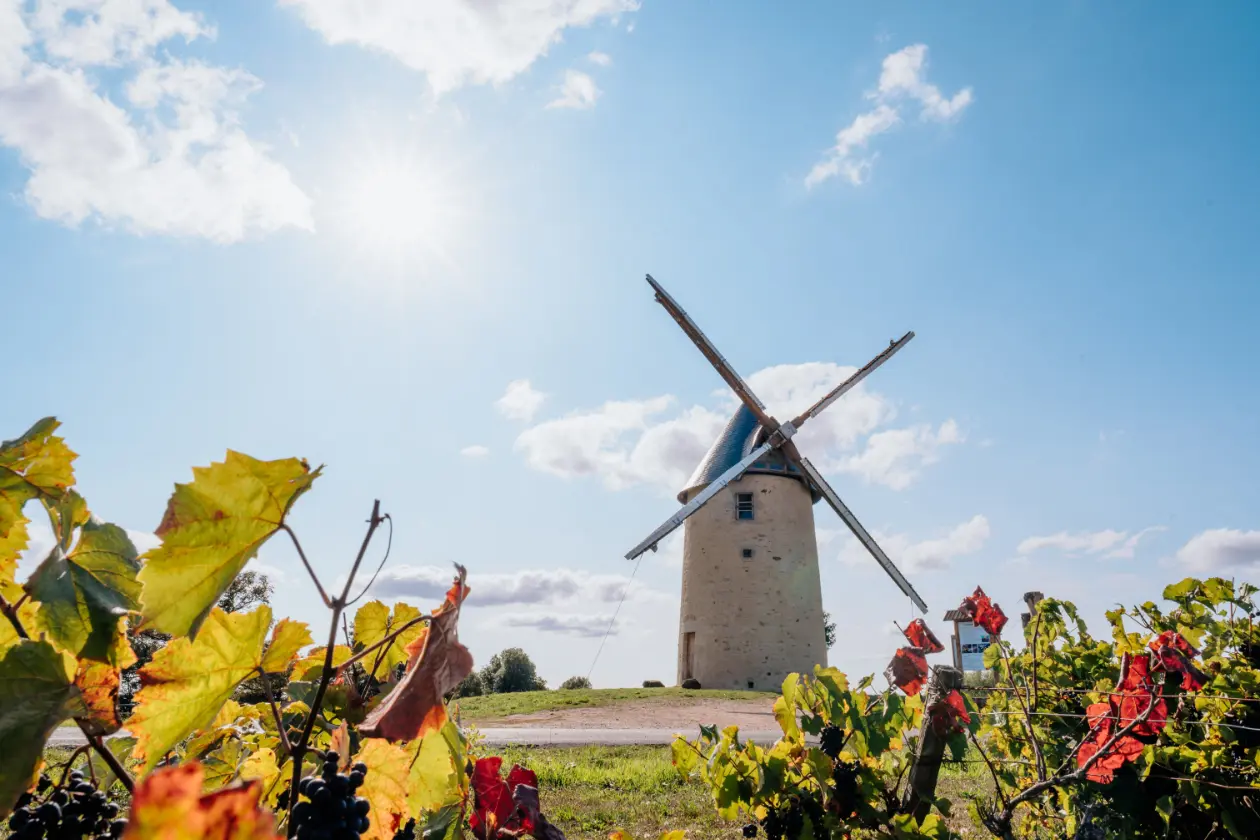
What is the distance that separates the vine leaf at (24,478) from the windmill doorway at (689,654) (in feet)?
63.4

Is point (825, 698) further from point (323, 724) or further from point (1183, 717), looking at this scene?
point (323, 724)

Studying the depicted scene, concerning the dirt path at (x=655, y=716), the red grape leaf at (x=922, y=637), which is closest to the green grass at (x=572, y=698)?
the dirt path at (x=655, y=716)

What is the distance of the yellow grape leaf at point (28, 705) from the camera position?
662mm

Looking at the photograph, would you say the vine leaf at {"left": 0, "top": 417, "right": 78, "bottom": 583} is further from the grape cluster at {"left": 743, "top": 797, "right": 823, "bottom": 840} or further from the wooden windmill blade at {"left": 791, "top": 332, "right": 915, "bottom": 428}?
the wooden windmill blade at {"left": 791, "top": 332, "right": 915, "bottom": 428}

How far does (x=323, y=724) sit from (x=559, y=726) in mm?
12302

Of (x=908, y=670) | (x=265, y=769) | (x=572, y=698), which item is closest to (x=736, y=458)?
(x=572, y=698)

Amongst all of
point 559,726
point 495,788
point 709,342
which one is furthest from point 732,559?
point 495,788

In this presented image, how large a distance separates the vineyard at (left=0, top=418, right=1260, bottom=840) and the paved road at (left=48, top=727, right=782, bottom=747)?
6613 mm

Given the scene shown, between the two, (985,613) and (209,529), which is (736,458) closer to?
(985,613)

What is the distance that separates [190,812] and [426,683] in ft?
1.38

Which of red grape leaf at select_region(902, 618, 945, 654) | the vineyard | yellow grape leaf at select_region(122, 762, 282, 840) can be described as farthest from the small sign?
yellow grape leaf at select_region(122, 762, 282, 840)

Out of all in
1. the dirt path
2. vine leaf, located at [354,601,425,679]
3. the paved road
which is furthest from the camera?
the dirt path

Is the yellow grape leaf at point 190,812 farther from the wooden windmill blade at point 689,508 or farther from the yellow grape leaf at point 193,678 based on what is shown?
the wooden windmill blade at point 689,508

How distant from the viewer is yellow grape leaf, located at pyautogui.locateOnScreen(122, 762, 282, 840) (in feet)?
0.98
